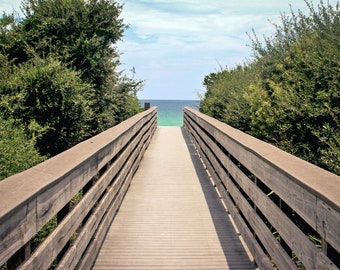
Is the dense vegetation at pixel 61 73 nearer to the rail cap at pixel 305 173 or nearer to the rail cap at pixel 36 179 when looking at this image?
the rail cap at pixel 36 179

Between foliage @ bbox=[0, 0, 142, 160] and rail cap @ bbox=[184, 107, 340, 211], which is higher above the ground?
foliage @ bbox=[0, 0, 142, 160]

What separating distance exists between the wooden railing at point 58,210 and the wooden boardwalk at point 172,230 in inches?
11.8

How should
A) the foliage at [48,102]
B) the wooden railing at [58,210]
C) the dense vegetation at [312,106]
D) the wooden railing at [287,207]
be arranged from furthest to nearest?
the foliage at [48,102], the dense vegetation at [312,106], the wooden railing at [287,207], the wooden railing at [58,210]

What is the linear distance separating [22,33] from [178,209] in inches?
409

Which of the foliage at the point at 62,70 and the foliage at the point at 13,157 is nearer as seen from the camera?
the foliage at the point at 13,157

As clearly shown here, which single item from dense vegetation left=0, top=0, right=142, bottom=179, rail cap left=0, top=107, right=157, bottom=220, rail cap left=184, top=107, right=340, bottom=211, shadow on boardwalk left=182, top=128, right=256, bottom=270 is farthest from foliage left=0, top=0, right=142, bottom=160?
rail cap left=184, top=107, right=340, bottom=211

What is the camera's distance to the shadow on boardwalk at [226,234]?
11.9ft

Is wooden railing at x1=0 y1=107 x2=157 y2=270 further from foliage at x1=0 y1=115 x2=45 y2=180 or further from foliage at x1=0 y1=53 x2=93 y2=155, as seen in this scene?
foliage at x1=0 y1=53 x2=93 y2=155

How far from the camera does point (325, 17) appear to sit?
21.5 ft

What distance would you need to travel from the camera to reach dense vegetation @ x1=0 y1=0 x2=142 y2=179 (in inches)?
388

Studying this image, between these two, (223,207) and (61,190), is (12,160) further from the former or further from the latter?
(61,190)

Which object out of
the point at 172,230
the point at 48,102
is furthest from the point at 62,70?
the point at 172,230

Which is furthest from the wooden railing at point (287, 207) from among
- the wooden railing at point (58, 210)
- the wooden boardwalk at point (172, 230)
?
the wooden railing at point (58, 210)

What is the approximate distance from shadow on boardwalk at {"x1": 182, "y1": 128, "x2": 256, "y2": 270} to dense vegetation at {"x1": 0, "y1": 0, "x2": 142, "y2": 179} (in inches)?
146
